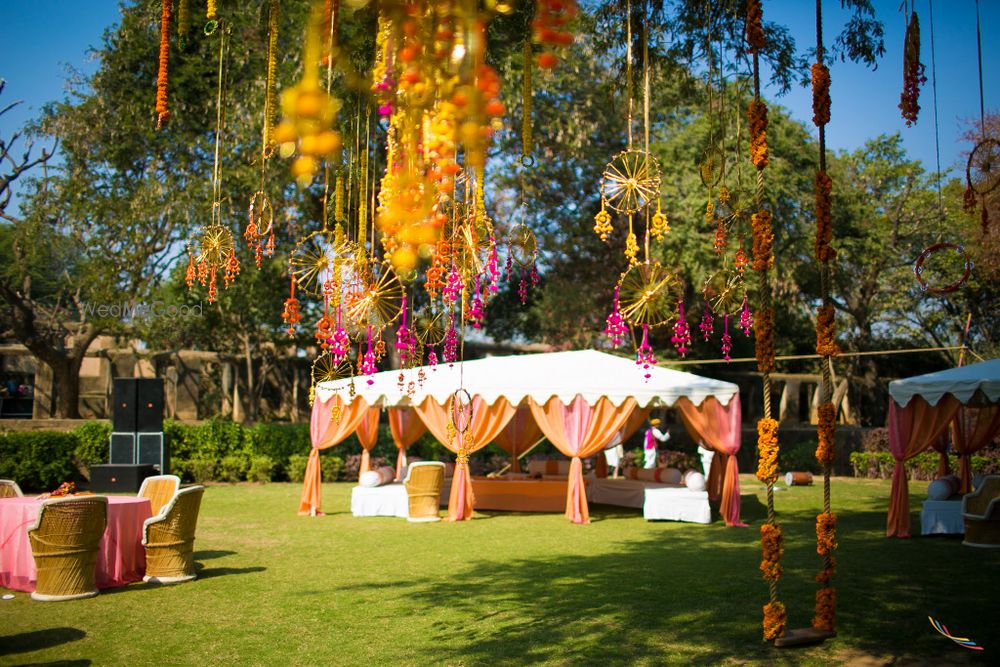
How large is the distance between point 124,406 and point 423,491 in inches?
241

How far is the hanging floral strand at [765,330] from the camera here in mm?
5398

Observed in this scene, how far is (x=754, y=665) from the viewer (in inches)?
212

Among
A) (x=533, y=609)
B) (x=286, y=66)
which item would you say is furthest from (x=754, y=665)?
(x=286, y=66)

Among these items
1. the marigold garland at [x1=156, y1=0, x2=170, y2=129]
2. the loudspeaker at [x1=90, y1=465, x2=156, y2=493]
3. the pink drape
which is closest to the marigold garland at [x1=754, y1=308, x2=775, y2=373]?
the marigold garland at [x1=156, y1=0, x2=170, y2=129]

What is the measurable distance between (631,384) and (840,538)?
131 inches

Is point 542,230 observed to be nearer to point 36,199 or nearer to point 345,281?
point 36,199

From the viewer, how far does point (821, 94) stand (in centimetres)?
554

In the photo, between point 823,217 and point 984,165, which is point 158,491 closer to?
point 823,217

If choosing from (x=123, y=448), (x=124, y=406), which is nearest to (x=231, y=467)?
(x=123, y=448)

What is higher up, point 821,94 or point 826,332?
point 821,94

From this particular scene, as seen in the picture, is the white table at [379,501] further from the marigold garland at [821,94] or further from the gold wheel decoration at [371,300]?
the marigold garland at [821,94]

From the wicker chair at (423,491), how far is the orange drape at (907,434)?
591 cm

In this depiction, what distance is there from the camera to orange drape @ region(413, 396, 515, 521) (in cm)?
1270

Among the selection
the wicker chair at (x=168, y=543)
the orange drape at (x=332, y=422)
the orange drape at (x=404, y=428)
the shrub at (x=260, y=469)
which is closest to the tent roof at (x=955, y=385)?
the orange drape at (x=332, y=422)
